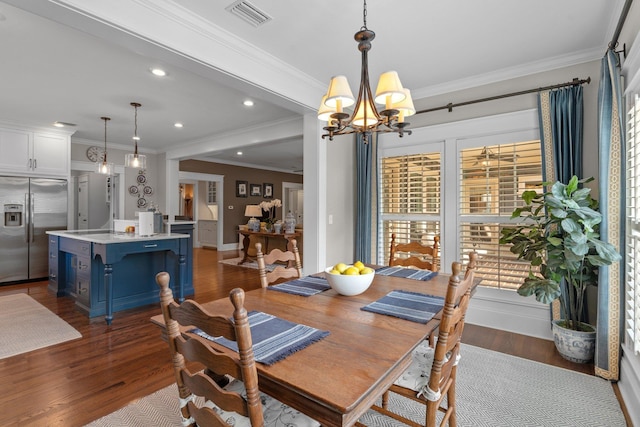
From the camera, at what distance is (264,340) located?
1154 millimetres

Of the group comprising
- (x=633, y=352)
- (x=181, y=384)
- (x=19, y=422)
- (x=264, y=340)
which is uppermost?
(x=264, y=340)

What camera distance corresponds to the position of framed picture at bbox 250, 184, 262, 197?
992 centimetres

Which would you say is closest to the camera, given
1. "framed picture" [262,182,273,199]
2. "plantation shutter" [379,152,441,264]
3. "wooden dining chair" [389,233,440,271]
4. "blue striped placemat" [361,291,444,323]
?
"blue striped placemat" [361,291,444,323]

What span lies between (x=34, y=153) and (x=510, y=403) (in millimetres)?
7290

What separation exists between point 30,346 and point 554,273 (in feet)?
14.5

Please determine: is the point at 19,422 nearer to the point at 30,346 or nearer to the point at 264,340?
the point at 30,346

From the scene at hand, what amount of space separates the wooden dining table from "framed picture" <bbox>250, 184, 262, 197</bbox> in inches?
334

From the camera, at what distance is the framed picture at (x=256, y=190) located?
32.6 feet

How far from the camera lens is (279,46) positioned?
2.70 meters

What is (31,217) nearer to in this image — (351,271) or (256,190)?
(256,190)

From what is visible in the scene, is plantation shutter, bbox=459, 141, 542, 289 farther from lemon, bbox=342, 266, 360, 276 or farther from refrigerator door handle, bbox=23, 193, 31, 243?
refrigerator door handle, bbox=23, 193, 31, 243

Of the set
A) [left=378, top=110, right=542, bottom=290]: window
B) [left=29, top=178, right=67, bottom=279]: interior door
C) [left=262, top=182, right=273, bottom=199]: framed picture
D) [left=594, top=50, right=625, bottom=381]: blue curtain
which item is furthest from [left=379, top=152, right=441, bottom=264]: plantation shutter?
[left=262, top=182, right=273, bottom=199]: framed picture

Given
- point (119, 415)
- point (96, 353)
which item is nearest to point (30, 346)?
point (96, 353)

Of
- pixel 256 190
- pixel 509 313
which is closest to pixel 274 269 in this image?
pixel 509 313
